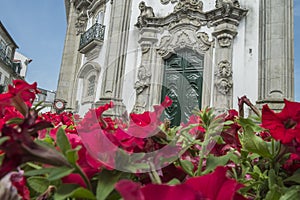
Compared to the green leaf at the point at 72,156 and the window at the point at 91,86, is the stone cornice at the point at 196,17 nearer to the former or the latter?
the window at the point at 91,86

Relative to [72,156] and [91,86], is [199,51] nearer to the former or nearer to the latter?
[91,86]

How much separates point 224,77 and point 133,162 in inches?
251

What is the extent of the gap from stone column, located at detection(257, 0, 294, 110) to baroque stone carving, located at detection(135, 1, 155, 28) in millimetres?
2997

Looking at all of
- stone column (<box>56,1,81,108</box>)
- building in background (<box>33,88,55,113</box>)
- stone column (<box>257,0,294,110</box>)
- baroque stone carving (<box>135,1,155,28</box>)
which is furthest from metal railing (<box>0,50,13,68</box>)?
stone column (<box>257,0,294,110</box>)

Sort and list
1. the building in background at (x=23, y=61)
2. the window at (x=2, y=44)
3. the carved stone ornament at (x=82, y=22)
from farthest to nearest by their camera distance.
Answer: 1. the building in background at (x=23, y=61)
2. the window at (x=2, y=44)
3. the carved stone ornament at (x=82, y=22)

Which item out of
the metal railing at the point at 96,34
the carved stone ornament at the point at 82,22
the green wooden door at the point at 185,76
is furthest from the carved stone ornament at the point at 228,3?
the carved stone ornament at the point at 82,22

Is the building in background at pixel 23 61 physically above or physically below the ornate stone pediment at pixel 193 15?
above

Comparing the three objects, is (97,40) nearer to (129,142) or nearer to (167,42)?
(167,42)

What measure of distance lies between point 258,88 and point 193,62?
1.97 meters

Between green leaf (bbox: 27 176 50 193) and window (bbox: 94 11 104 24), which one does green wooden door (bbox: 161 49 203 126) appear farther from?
green leaf (bbox: 27 176 50 193)

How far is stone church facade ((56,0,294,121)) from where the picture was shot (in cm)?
613

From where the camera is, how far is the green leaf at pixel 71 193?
303 millimetres

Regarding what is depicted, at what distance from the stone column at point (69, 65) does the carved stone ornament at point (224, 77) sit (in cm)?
575

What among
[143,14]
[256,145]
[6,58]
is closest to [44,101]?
[256,145]
